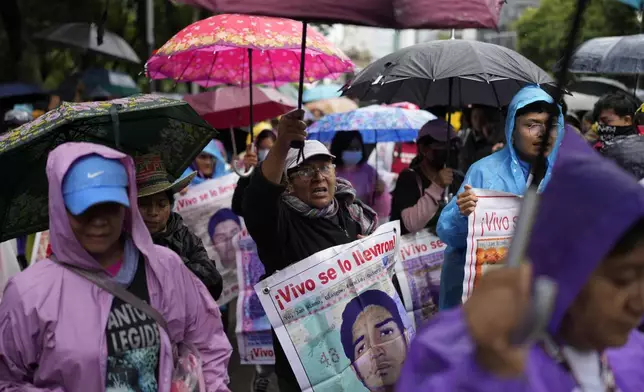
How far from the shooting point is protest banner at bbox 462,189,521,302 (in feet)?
15.0

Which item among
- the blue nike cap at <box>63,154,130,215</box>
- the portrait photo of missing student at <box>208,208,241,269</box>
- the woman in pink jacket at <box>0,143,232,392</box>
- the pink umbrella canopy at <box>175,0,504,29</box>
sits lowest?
the portrait photo of missing student at <box>208,208,241,269</box>

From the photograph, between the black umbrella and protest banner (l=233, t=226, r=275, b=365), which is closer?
protest banner (l=233, t=226, r=275, b=365)

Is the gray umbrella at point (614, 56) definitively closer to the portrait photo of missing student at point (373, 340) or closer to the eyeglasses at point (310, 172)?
the eyeglasses at point (310, 172)

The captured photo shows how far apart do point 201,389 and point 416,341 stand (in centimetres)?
160

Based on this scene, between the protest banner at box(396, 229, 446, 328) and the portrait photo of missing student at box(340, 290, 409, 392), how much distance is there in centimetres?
100

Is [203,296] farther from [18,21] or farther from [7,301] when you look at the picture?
[18,21]

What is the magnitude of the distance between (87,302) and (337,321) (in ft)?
4.89

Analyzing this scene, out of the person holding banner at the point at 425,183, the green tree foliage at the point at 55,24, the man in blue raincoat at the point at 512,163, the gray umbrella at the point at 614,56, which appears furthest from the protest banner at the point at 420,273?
the green tree foliage at the point at 55,24

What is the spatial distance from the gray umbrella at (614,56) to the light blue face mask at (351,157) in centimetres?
184

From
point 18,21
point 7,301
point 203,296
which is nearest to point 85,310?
point 7,301

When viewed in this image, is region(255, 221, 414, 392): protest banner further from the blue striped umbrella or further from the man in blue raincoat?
the blue striped umbrella

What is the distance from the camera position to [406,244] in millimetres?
5645

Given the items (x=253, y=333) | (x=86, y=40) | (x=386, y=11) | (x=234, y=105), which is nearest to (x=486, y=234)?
(x=386, y=11)

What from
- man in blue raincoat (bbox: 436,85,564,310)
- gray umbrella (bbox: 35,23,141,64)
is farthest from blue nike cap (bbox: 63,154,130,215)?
gray umbrella (bbox: 35,23,141,64)
